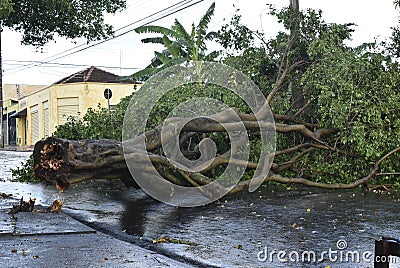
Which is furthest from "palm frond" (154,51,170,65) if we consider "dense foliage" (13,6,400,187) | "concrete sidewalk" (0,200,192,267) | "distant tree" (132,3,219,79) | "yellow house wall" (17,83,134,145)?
"concrete sidewalk" (0,200,192,267)

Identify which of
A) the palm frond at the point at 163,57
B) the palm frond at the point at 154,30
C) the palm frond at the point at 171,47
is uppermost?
the palm frond at the point at 154,30

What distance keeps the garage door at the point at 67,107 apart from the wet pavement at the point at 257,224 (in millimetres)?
27357

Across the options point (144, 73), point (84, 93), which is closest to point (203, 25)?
point (144, 73)

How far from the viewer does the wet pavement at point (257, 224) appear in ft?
18.8

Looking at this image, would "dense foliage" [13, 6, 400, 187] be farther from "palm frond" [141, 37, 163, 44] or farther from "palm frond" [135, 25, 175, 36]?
"palm frond" [141, 37, 163, 44]

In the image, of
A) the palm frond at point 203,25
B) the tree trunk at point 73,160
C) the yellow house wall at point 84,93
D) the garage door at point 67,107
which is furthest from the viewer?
the garage door at point 67,107

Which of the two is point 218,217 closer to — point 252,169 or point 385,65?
point 252,169

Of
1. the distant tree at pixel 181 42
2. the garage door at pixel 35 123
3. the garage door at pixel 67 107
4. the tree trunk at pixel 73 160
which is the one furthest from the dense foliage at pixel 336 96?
the garage door at pixel 35 123

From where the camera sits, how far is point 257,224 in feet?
24.9

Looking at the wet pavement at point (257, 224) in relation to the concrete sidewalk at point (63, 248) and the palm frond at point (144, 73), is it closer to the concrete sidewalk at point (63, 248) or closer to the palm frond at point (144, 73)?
the concrete sidewalk at point (63, 248)

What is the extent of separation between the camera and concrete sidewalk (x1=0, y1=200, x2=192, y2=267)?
211 inches

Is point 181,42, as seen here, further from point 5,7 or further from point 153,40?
point 5,7

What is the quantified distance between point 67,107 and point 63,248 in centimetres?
3412

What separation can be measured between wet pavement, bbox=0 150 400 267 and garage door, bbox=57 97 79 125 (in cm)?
2736
